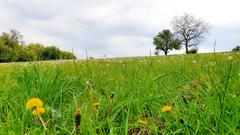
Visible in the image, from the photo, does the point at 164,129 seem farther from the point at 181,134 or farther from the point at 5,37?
the point at 5,37

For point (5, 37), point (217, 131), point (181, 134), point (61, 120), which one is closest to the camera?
point (217, 131)

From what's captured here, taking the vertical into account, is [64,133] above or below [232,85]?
below

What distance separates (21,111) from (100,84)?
5.96 feet

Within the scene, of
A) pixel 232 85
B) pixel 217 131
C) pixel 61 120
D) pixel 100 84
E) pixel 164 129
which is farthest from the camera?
pixel 100 84

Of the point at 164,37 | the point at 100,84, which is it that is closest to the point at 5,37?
the point at 164,37

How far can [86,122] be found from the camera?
2.65 m

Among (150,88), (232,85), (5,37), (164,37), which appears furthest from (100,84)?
(164,37)

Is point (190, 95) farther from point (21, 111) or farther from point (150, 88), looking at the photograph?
point (21, 111)

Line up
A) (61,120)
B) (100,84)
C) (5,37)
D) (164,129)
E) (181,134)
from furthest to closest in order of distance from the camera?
(5,37) → (100,84) → (61,120) → (164,129) → (181,134)

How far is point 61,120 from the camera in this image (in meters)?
3.29

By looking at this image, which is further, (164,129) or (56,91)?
(56,91)

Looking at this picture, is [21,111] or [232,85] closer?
[21,111]

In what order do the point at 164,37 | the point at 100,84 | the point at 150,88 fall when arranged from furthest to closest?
the point at 164,37
the point at 100,84
the point at 150,88

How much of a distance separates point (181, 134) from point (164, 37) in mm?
130075
